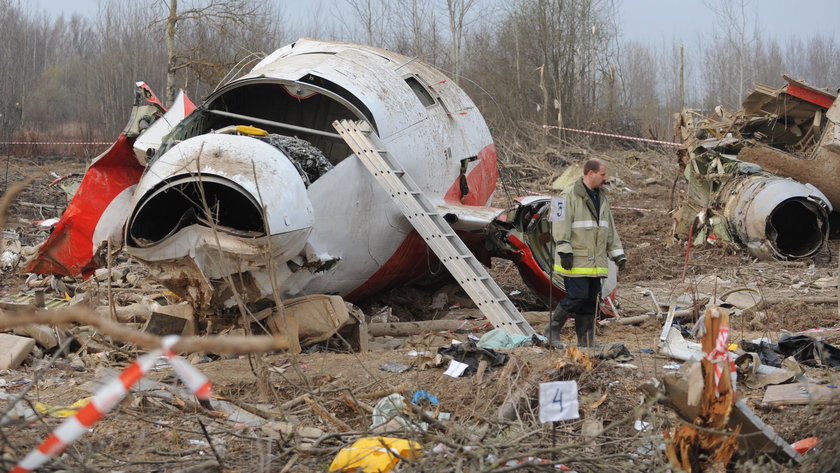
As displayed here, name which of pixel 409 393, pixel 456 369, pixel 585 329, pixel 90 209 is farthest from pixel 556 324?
pixel 90 209

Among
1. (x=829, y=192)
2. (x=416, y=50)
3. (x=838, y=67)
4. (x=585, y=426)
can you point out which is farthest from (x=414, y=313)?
(x=838, y=67)

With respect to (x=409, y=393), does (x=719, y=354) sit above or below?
above

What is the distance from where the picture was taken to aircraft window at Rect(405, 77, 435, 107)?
377 inches

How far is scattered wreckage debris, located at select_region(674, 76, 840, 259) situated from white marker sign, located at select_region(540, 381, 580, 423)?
31.9 feet

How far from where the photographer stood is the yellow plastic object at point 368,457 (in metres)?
4.05

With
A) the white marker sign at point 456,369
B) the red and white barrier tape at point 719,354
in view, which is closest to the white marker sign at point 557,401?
the red and white barrier tape at point 719,354

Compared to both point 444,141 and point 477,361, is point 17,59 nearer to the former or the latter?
point 444,141

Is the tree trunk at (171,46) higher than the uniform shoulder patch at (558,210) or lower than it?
higher

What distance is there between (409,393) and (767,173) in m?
9.87

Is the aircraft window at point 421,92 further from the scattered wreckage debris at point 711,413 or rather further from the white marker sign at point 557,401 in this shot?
the white marker sign at point 557,401

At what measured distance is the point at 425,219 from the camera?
7.92 meters

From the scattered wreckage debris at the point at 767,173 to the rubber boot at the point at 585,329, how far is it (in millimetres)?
5896

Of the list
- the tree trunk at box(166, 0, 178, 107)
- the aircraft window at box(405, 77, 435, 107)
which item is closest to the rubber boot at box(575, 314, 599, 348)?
the aircraft window at box(405, 77, 435, 107)

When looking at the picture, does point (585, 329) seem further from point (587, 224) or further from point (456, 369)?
point (456, 369)
